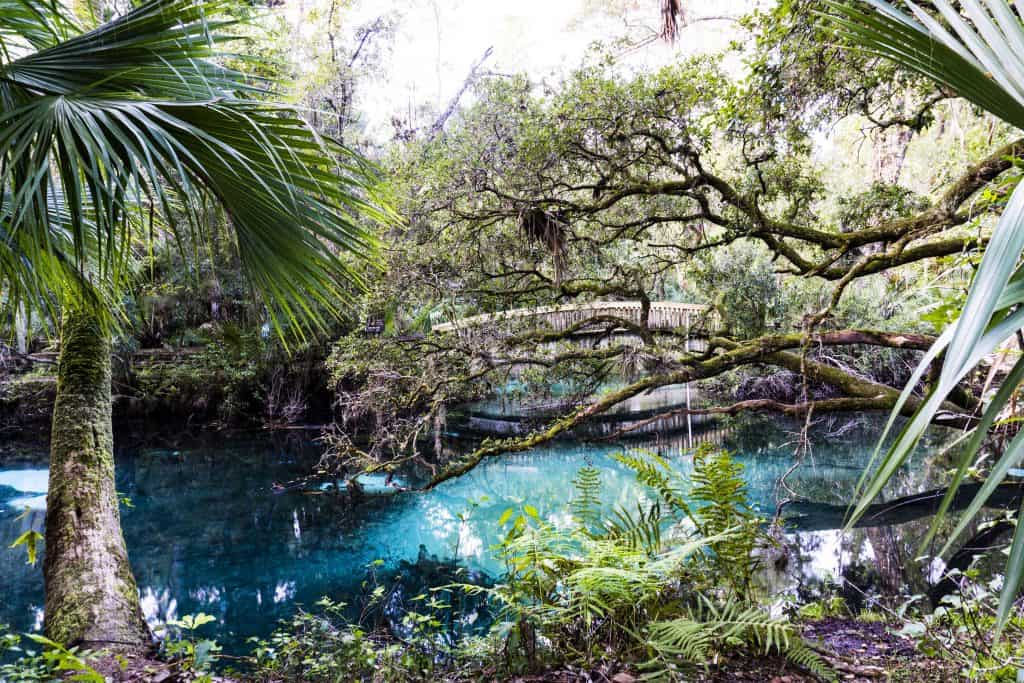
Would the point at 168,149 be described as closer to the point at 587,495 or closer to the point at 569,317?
the point at 587,495

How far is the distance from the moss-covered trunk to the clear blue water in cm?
131

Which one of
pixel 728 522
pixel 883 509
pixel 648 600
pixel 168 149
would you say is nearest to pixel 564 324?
pixel 728 522

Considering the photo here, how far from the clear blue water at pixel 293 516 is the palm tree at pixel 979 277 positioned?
3.25m

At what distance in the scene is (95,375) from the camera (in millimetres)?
3900

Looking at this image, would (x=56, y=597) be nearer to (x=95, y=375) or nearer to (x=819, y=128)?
(x=95, y=375)

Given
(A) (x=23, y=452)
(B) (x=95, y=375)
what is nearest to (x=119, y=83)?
(B) (x=95, y=375)

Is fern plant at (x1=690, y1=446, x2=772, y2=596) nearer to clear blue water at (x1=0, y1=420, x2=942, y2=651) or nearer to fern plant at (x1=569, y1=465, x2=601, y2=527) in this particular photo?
fern plant at (x1=569, y1=465, x2=601, y2=527)

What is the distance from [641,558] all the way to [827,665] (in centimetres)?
74

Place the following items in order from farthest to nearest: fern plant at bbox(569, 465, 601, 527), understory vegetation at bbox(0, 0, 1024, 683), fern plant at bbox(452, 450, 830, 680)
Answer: fern plant at bbox(569, 465, 601, 527), fern plant at bbox(452, 450, 830, 680), understory vegetation at bbox(0, 0, 1024, 683)

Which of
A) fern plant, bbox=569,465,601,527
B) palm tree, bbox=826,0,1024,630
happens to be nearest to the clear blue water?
fern plant, bbox=569,465,601,527

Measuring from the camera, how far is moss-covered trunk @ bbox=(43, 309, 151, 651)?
318 centimetres

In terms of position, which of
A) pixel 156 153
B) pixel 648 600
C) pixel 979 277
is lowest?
pixel 648 600

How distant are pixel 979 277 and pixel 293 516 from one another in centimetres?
832

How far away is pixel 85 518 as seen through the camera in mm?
3516
